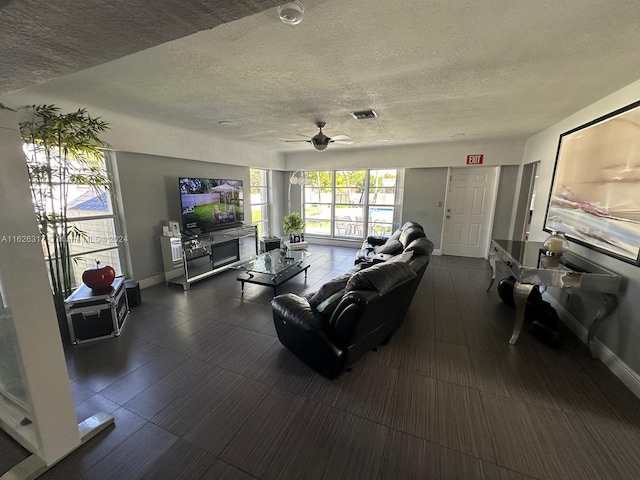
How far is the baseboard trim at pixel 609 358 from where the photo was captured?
1999 millimetres

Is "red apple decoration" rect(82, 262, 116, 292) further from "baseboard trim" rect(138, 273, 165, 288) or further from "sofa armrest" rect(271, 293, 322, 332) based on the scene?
"sofa armrest" rect(271, 293, 322, 332)

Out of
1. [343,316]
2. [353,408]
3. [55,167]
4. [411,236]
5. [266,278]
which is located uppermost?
[55,167]

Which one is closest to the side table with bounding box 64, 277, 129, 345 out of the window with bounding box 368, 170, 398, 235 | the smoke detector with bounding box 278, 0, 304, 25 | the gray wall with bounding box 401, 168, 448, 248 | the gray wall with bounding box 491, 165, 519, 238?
the smoke detector with bounding box 278, 0, 304, 25

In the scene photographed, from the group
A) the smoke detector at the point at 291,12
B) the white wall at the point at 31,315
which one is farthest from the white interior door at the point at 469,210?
the white wall at the point at 31,315

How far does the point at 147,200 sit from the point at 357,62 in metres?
3.71

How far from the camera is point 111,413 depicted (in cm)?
180

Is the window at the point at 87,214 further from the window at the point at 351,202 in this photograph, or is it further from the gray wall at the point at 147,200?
the window at the point at 351,202

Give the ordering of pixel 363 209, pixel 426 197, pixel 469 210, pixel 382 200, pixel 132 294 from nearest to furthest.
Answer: pixel 132 294 → pixel 469 210 → pixel 426 197 → pixel 382 200 → pixel 363 209

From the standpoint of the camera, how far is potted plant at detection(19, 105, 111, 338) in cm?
254

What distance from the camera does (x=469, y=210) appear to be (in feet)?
18.7

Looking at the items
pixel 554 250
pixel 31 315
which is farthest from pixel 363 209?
pixel 31 315

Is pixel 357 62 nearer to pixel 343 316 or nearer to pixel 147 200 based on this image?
pixel 343 316

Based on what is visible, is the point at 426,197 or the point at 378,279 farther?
the point at 426,197

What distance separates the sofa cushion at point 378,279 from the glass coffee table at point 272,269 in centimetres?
179
